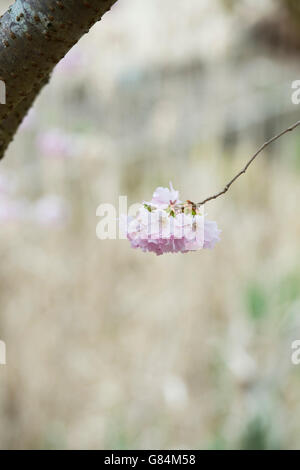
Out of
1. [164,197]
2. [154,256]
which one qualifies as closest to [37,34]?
[164,197]

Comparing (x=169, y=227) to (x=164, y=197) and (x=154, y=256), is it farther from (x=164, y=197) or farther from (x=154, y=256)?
(x=154, y=256)

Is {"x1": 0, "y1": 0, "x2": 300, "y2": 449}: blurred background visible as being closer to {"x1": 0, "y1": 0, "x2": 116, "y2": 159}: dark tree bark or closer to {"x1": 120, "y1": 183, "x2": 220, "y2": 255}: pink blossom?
{"x1": 120, "y1": 183, "x2": 220, "y2": 255}: pink blossom

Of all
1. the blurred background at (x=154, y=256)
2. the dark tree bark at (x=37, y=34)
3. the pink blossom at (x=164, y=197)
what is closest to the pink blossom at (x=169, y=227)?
the pink blossom at (x=164, y=197)

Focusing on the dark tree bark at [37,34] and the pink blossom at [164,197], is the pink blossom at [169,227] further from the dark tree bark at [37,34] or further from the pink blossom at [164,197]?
the dark tree bark at [37,34]

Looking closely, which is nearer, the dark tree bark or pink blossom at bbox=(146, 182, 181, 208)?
the dark tree bark

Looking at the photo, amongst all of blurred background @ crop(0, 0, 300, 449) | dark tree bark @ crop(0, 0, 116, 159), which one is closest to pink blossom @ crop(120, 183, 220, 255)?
dark tree bark @ crop(0, 0, 116, 159)
